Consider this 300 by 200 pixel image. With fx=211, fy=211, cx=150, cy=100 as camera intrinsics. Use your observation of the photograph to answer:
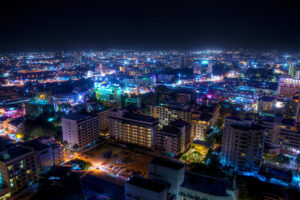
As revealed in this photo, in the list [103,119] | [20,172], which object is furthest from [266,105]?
[20,172]

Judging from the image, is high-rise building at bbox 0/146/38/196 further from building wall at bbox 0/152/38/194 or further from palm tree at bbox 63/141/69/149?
palm tree at bbox 63/141/69/149

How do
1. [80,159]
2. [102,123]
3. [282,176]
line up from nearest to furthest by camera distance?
[282,176]
[80,159]
[102,123]

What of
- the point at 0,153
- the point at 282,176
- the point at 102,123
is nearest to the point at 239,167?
the point at 282,176

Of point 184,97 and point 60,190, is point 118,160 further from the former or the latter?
point 184,97

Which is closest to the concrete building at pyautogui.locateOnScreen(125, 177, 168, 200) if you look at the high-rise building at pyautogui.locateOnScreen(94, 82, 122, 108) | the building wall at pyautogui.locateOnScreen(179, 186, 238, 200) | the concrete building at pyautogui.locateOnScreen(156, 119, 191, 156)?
the building wall at pyautogui.locateOnScreen(179, 186, 238, 200)

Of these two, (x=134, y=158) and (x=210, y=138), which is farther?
(x=210, y=138)

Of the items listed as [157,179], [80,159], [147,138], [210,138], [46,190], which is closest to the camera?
[157,179]

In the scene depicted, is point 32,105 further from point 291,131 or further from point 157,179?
point 291,131
